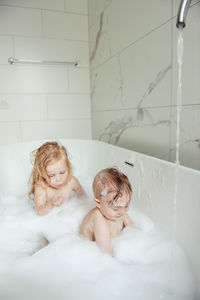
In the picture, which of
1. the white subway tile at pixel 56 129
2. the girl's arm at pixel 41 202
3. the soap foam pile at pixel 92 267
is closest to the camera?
the soap foam pile at pixel 92 267

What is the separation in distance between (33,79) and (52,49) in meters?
0.32

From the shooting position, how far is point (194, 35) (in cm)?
84

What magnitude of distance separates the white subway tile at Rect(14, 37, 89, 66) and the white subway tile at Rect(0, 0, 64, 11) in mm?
257

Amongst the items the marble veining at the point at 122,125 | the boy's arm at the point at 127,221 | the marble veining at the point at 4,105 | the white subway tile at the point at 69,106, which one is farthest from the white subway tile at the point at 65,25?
the boy's arm at the point at 127,221

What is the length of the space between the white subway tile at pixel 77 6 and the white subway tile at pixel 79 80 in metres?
0.50

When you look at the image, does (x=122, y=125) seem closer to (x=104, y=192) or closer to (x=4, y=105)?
(x=104, y=192)

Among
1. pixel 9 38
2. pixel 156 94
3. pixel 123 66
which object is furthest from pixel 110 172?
pixel 9 38

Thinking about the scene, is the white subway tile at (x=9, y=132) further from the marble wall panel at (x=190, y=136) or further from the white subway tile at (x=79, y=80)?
the marble wall panel at (x=190, y=136)

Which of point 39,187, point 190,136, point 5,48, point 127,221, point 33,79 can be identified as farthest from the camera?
point 33,79

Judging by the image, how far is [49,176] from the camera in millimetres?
1187

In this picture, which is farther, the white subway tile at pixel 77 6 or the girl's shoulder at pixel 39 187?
the white subway tile at pixel 77 6

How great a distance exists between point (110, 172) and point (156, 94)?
487mm

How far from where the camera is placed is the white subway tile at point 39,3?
5.94 ft

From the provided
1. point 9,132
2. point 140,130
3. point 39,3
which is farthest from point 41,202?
point 39,3
